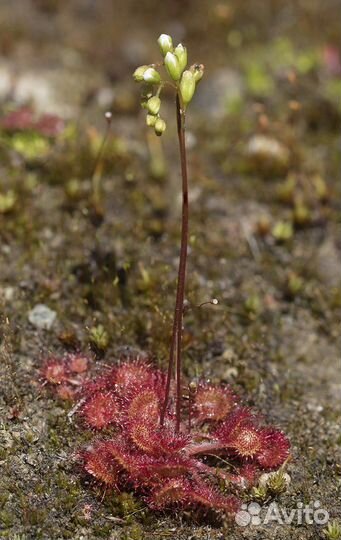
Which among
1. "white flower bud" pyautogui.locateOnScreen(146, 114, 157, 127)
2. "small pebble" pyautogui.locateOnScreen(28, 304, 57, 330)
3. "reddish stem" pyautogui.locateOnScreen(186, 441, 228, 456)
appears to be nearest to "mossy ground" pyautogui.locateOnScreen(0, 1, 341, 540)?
"small pebble" pyautogui.locateOnScreen(28, 304, 57, 330)

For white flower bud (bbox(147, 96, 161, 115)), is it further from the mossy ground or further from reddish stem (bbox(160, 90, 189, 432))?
the mossy ground

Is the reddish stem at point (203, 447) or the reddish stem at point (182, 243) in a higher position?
the reddish stem at point (182, 243)

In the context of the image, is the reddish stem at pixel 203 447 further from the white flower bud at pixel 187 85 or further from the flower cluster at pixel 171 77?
the white flower bud at pixel 187 85

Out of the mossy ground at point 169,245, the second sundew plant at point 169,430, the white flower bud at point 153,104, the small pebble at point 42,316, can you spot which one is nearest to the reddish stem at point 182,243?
the second sundew plant at point 169,430

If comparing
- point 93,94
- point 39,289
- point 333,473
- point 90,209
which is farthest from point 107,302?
point 93,94

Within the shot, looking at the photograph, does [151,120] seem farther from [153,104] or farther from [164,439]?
[164,439]

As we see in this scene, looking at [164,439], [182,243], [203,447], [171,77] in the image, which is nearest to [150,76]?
[171,77]
